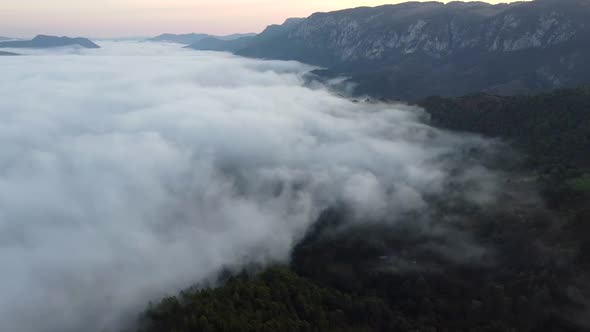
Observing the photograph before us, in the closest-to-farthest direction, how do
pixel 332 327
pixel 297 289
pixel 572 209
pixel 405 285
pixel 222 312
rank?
pixel 222 312 → pixel 332 327 → pixel 297 289 → pixel 405 285 → pixel 572 209

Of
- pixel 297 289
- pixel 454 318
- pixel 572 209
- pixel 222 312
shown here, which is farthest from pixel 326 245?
pixel 572 209

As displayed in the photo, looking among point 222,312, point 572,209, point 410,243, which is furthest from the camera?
point 410,243

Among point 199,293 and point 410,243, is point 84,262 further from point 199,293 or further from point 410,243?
point 410,243

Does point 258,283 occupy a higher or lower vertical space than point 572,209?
lower

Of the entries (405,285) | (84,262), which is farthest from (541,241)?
(84,262)

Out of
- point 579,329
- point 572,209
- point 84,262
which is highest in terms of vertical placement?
point 572,209

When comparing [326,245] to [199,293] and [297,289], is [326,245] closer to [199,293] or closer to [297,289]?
[297,289]

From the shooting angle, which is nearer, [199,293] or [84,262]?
[199,293]
